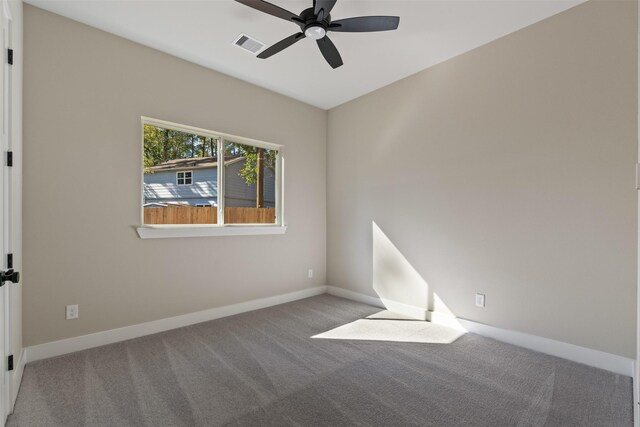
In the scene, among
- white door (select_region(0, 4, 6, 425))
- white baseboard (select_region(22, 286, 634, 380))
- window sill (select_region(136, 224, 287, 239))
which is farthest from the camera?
window sill (select_region(136, 224, 287, 239))

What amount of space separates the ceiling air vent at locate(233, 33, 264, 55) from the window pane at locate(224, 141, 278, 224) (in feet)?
3.79

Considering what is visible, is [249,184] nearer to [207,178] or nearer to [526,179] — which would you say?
[207,178]

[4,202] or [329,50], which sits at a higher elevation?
[329,50]

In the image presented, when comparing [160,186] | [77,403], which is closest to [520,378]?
[77,403]

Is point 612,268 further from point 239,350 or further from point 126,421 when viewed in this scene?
point 126,421

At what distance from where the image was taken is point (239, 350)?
2756 millimetres

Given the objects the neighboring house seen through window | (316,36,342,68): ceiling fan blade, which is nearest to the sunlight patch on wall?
the neighboring house seen through window

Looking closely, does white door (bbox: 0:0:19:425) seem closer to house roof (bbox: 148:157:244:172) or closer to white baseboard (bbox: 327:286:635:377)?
house roof (bbox: 148:157:244:172)

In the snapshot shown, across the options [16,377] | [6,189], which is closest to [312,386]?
[16,377]

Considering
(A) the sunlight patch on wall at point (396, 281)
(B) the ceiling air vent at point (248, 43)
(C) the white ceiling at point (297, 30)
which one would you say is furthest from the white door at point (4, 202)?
(A) the sunlight patch on wall at point (396, 281)

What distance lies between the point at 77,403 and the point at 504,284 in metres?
3.53

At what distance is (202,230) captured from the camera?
3.48m

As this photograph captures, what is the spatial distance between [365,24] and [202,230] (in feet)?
8.53

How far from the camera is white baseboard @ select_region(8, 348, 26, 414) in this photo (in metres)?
1.93
